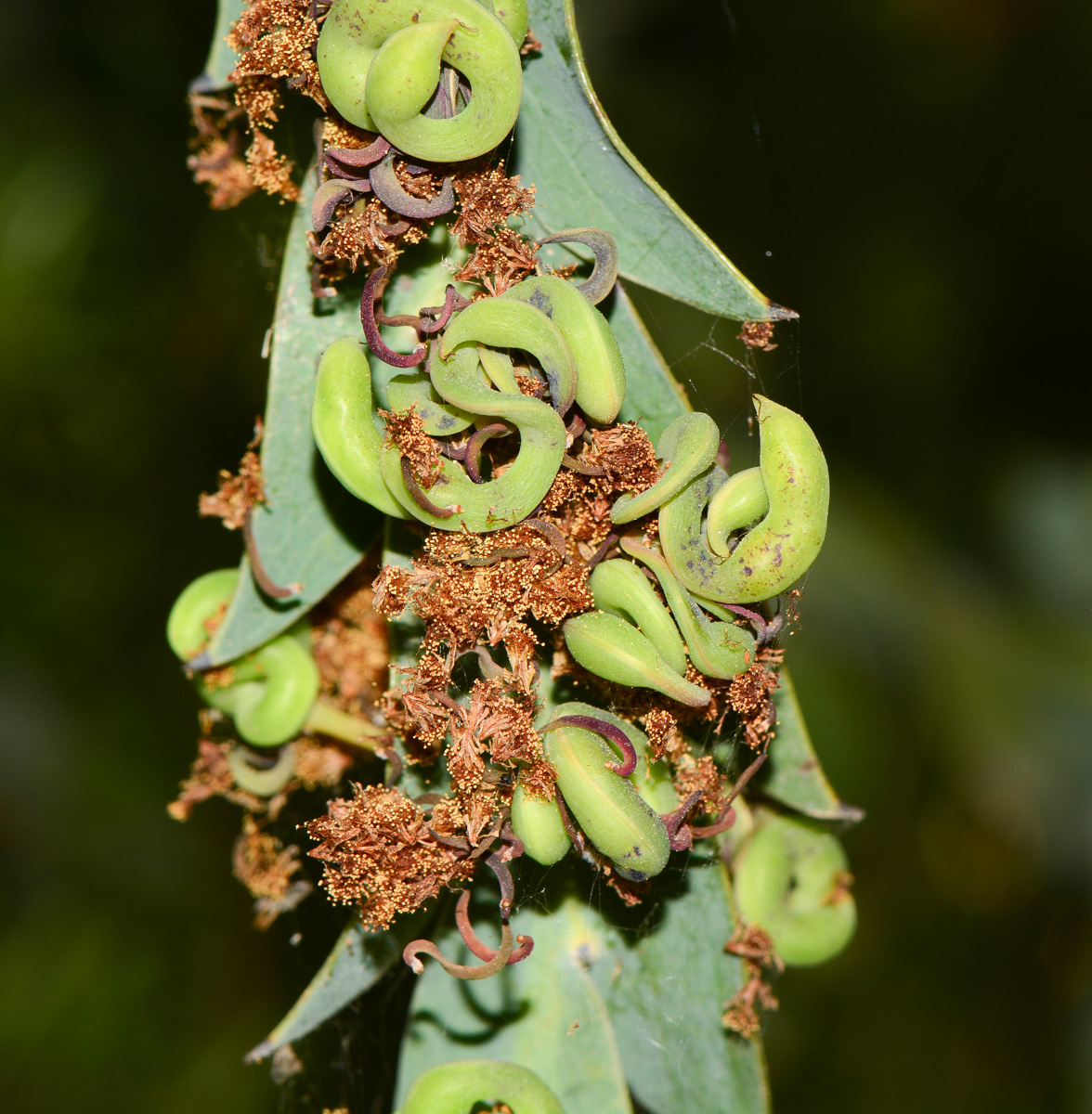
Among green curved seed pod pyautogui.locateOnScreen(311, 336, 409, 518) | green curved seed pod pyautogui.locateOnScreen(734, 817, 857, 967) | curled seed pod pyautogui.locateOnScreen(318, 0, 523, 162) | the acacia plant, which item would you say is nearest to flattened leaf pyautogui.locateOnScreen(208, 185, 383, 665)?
the acacia plant

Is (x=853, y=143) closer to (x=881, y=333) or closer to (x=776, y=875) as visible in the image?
(x=881, y=333)

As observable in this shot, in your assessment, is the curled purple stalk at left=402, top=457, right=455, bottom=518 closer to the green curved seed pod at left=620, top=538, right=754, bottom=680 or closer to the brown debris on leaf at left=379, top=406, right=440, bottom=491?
the brown debris on leaf at left=379, top=406, right=440, bottom=491

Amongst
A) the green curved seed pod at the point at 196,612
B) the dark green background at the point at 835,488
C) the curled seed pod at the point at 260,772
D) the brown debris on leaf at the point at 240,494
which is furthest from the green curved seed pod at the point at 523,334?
the dark green background at the point at 835,488

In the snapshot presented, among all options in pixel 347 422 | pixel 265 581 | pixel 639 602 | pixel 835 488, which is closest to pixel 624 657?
pixel 639 602

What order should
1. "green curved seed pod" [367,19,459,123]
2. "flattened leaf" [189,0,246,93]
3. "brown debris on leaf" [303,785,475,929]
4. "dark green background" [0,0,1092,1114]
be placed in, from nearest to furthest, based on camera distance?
"green curved seed pod" [367,19,459,123]
"brown debris on leaf" [303,785,475,929]
"flattened leaf" [189,0,246,93]
"dark green background" [0,0,1092,1114]

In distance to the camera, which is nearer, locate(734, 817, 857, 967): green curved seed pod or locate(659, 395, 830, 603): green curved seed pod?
locate(659, 395, 830, 603): green curved seed pod

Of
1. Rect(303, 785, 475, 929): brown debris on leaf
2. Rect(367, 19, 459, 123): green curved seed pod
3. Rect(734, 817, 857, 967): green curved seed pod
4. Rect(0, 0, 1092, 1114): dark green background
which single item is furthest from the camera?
Rect(0, 0, 1092, 1114): dark green background

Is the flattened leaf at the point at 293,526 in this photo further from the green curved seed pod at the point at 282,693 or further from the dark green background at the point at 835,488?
the dark green background at the point at 835,488
